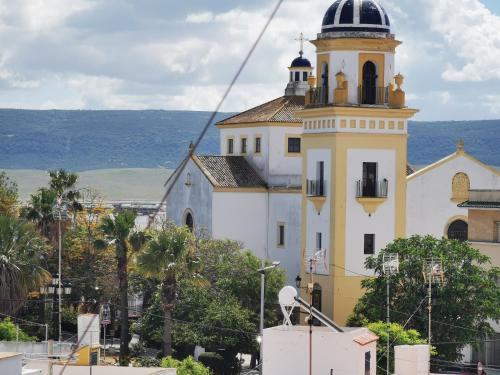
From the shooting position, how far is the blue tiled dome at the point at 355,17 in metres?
68.2

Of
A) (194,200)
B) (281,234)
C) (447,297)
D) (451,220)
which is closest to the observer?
(447,297)

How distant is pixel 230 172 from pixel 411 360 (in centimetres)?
3992

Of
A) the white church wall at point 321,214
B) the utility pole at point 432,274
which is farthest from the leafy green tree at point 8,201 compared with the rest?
the utility pole at point 432,274

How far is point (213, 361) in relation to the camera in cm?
6269

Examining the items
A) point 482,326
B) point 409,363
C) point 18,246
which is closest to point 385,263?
point 482,326

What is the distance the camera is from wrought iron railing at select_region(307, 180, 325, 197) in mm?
69750

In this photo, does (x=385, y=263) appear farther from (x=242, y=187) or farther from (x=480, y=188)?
(x=242, y=187)

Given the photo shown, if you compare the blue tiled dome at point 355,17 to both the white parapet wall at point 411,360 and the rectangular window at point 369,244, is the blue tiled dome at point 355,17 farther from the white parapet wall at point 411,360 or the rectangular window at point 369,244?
the white parapet wall at point 411,360

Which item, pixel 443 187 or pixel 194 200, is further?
pixel 194 200

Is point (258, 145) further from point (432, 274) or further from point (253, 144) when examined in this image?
point (432, 274)

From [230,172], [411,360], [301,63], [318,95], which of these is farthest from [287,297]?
[301,63]

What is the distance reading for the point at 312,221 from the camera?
232 feet

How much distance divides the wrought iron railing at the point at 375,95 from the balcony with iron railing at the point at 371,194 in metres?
2.79

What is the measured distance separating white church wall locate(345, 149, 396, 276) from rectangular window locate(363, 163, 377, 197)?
18 centimetres
